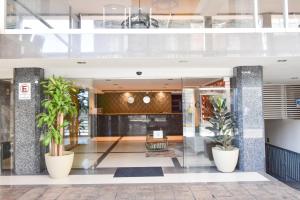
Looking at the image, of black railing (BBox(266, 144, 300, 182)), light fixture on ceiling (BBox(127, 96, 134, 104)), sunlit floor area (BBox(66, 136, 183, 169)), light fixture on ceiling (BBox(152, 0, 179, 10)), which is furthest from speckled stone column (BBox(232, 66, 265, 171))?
light fixture on ceiling (BBox(127, 96, 134, 104))

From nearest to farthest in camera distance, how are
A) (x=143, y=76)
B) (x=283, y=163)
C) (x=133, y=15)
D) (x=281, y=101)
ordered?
1. (x=133, y=15)
2. (x=143, y=76)
3. (x=283, y=163)
4. (x=281, y=101)

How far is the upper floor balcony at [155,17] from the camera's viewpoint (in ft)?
17.6

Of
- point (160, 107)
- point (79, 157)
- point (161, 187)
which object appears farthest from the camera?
point (160, 107)

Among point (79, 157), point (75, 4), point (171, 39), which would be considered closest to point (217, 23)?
point (171, 39)

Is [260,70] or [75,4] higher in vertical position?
[75,4]

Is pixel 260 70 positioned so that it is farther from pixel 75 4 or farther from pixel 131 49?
pixel 75 4

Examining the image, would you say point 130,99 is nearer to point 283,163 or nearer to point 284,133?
point 284,133

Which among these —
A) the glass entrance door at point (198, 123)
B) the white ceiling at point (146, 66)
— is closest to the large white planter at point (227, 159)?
the glass entrance door at point (198, 123)

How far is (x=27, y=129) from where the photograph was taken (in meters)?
5.95

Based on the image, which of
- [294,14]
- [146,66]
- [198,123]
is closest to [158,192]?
[198,123]

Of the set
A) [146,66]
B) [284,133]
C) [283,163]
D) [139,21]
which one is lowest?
[283,163]

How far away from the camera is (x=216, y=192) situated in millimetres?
4617

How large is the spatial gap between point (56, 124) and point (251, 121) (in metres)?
4.09

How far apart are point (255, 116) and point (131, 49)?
9.94ft
